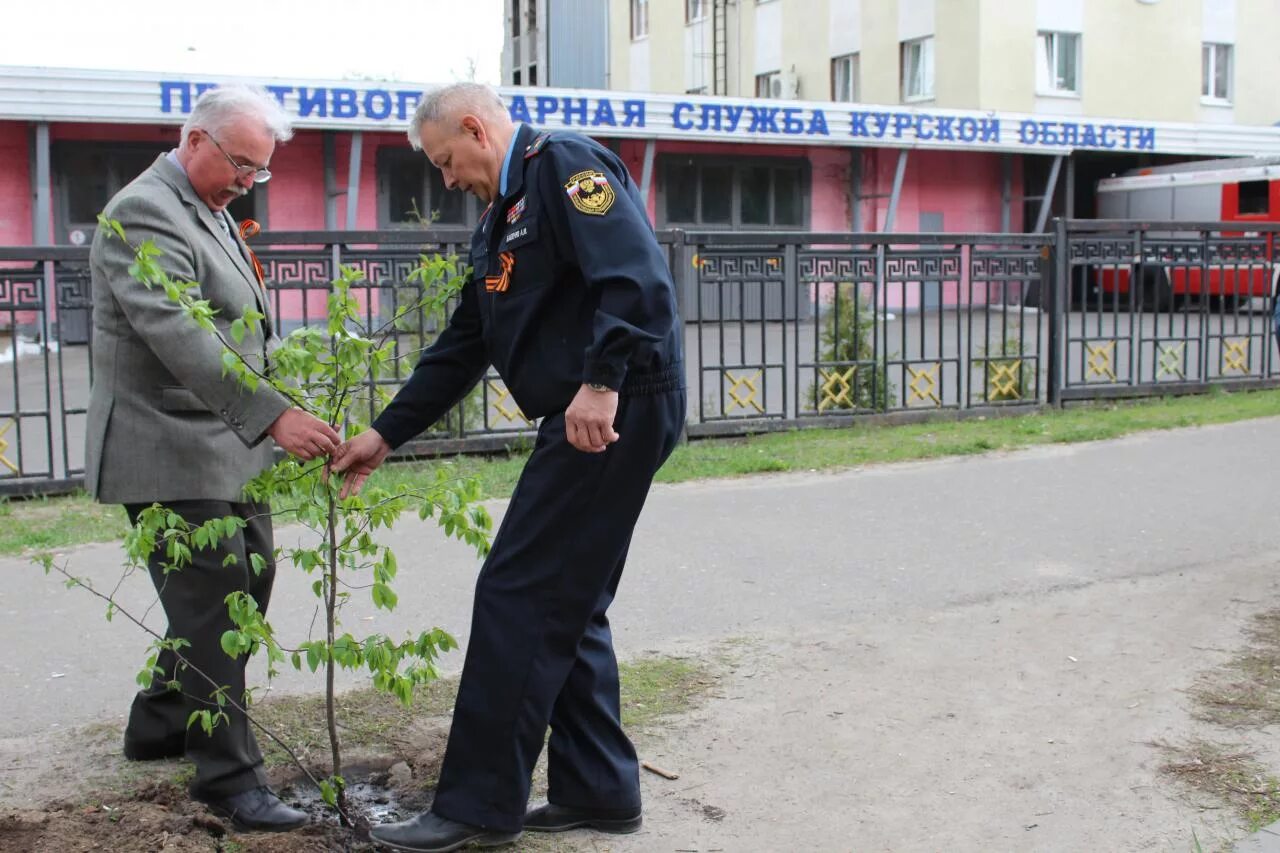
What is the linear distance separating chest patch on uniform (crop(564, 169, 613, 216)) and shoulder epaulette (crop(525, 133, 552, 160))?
17 cm

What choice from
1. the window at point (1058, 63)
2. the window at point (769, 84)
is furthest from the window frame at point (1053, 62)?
the window at point (769, 84)

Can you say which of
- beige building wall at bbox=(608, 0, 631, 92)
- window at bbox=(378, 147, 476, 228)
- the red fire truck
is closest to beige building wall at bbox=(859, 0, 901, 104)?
the red fire truck

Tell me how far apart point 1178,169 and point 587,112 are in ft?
40.2

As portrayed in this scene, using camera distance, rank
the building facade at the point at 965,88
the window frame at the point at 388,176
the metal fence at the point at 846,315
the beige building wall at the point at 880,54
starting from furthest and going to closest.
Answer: the beige building wall at the point at 880,54 < the building facade at the point at 965,88 < the window frame at the point at 388,176 < the metal fence at the point at 846,315

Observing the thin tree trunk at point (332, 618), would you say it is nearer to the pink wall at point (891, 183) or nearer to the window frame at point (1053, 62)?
the pink wall at point (891, 183)

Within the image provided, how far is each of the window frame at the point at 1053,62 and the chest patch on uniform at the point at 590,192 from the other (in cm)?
2817

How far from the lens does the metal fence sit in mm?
8406

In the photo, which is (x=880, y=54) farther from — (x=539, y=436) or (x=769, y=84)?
(x=539, y=436)

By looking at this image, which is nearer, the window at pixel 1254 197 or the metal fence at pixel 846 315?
the metal fence at pixel 846 315

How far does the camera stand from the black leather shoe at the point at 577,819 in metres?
3.54

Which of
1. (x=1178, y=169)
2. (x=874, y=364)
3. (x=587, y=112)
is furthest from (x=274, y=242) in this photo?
(x=1178, y=169)

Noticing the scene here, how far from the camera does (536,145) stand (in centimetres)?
329

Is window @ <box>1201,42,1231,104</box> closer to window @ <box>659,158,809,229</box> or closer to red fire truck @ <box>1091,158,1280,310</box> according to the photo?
red fire truck @ <box>1091,158,1280,310</box>

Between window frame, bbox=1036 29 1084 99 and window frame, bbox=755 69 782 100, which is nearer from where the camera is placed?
window frame, bbox=1036 29 1084 99
